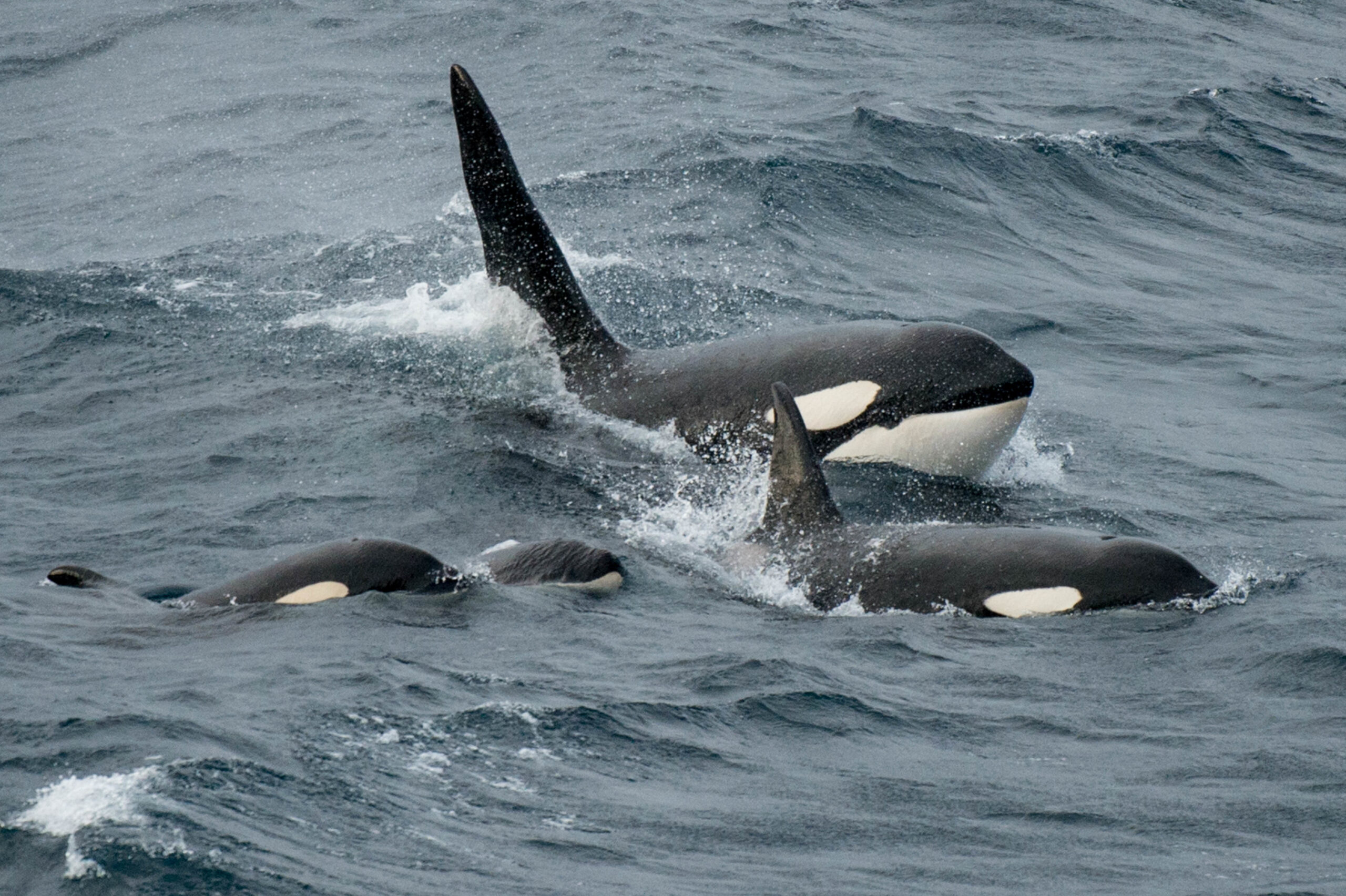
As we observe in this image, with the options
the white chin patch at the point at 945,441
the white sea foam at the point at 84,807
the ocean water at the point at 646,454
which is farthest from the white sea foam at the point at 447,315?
the white sea foam at the point at 84,807

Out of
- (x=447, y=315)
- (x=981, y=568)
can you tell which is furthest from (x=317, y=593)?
(x=447, y=315)

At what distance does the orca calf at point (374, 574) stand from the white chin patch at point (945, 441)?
3.14m

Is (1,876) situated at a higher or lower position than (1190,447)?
higher

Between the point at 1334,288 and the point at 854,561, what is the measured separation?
11866 mm

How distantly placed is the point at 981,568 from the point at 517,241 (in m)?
5.32

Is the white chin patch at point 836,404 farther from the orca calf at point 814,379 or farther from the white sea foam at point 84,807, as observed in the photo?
the white sea foam at point 84,807

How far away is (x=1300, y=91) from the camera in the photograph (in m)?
26.2

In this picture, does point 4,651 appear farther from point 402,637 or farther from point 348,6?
point 348,6

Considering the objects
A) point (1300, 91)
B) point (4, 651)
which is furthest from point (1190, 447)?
point (1300, 91)

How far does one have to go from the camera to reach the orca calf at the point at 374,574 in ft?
29.1

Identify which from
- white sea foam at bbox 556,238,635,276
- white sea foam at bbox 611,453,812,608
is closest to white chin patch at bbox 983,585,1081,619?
white sea foam at bbox 611,453,812,608

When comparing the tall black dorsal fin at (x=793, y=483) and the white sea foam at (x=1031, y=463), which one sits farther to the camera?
the white sea foam at (x=1031, y=463)

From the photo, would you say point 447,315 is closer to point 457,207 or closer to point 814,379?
point 814,379

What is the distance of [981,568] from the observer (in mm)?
9523
